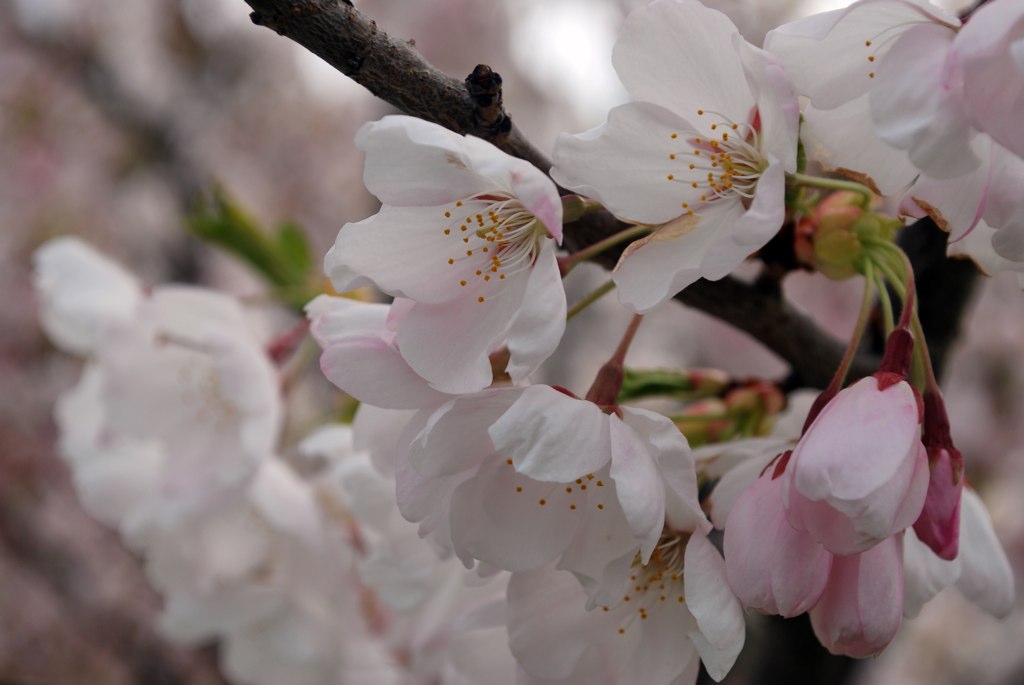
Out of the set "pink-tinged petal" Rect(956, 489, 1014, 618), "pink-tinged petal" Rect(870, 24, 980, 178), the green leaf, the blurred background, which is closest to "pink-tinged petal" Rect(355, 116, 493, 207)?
"pink-tinged petal" Rect(870, 24, 980, 178)

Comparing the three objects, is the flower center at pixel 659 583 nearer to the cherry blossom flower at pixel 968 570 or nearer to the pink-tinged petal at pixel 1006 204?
the cherry blossom flower at pixel 968 570

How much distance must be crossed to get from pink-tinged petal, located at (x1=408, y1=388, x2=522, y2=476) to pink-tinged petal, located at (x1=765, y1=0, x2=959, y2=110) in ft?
0.81

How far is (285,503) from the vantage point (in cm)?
99

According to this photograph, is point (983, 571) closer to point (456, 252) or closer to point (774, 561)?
point (774, 561)

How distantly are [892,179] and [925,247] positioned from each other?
1.00 ft

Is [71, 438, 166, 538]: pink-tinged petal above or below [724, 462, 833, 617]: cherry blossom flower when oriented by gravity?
below

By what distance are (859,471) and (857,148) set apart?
7.8 inches

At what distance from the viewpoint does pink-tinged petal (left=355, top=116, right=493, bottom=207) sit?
498 mm

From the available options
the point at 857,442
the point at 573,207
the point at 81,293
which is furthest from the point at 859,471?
the point at 81,293

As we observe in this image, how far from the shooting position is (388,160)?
1.70 ft

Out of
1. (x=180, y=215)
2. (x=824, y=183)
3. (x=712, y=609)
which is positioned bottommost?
(x=180, y=215)

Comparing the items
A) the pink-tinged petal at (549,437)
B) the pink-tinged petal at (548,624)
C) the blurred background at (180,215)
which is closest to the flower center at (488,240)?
the pink-tinged petal at (549,437)

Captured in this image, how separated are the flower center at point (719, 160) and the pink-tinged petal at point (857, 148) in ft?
0.15

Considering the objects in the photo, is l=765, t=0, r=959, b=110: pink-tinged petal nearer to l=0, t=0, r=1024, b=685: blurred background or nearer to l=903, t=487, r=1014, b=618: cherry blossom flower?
l=903, t=487, r=1014, b=618: cherry blossom flower
